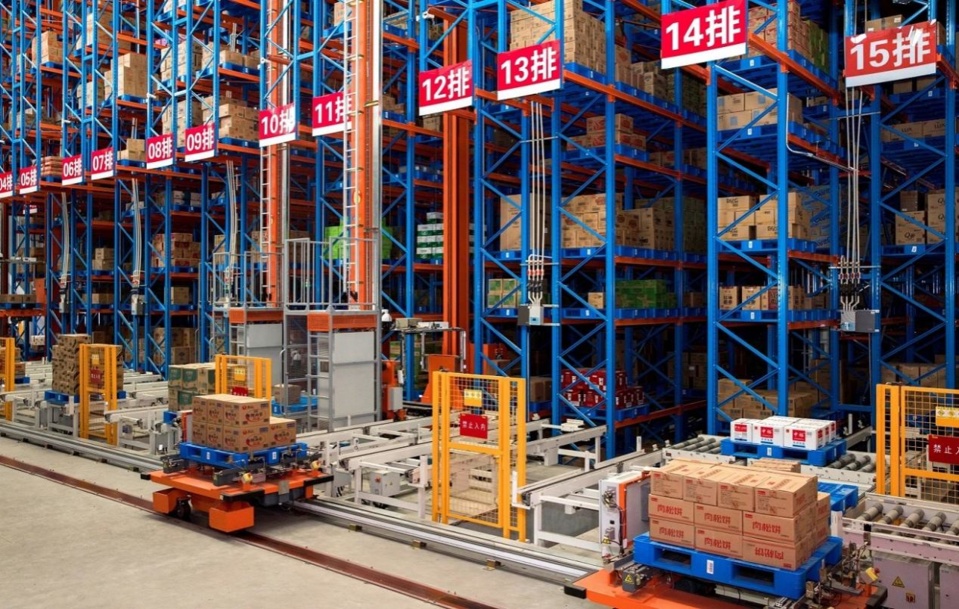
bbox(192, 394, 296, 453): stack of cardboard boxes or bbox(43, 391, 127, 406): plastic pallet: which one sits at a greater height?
bbox(192, 394, 296, 453): stack of cardboard boxes

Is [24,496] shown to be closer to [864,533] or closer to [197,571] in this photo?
[197,571]

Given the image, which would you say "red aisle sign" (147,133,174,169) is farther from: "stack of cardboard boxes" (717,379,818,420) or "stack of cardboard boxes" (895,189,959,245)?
"stack of cardboard boxes" (895,189,959,245)

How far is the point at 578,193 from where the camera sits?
569 inches

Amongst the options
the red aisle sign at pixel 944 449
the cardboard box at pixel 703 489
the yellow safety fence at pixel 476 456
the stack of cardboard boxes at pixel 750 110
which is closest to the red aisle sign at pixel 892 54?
the stack of cardboard boxes at pixel 750 110

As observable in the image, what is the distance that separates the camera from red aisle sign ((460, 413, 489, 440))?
26.2ft

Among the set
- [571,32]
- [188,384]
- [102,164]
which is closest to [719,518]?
[571,32]

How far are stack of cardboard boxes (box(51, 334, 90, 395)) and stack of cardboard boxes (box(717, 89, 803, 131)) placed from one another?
34.6ft

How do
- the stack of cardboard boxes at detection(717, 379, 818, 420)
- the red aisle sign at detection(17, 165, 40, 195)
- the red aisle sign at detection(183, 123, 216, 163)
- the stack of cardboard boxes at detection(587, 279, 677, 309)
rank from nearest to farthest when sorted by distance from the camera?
the stack of cardboard boxes at detection(717, 379, 818, 420) → the stack of cardboard boxes at detection(587, 279, 677, 309) → the red aisle sign at detection(183, 123, 216, 163) → the red aisle sign at detection(17, 165, 40, 195)

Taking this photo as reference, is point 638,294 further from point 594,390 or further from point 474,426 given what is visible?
point 474,426

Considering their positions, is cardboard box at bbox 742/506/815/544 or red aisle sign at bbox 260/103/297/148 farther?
red aisle sign at bbox 260/103/297/148

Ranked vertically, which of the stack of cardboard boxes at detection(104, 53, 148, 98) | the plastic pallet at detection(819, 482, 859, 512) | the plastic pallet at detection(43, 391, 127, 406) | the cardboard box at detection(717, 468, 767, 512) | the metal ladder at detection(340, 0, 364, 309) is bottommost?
the plastic pallet at detection(819, 482, 859, 512)

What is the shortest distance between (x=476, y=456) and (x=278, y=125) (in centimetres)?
916

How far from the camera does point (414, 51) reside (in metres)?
16.2

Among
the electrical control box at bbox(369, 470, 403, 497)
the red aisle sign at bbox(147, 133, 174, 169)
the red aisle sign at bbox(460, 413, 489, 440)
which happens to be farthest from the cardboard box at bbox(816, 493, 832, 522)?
the red aisle sign at bbox(147, 133, 174, 169)
